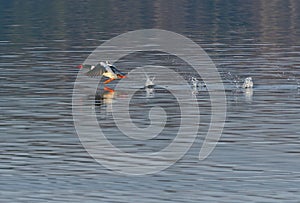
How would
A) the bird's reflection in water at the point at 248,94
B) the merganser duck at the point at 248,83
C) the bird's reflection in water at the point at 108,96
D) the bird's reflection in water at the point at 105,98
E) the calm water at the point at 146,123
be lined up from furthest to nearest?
the merganser duck at the point at 248,83
the bird's reflection in water at the point at 248,94
the bird's reflection in water at the point at 105,98
the bird's reflection in water at the point at 108,96
the calm water at the point at 146,123

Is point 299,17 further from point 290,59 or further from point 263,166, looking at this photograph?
point 263,166

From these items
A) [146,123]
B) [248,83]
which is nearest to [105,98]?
[248,83]

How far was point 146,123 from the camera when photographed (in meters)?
29.4

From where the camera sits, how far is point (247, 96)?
1379 inches

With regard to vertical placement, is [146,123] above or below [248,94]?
below

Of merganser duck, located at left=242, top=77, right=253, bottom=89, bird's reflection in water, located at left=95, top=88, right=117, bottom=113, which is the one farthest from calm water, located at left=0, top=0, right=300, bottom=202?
merganser duck, located at left=242, top=77, right=253, bottom=89

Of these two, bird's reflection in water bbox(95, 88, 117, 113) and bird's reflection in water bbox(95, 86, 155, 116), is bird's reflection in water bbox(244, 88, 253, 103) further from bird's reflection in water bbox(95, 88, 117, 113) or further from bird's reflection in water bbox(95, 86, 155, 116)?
bird's reflection in water bbox(95, 88, 117, 113)

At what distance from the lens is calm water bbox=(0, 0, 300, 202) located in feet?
68.0

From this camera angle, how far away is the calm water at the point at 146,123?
2072 centimetres

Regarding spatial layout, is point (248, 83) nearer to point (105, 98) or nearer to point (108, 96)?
point (108, 96)

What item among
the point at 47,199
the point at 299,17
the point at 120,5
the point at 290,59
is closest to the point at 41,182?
the point at 47,199

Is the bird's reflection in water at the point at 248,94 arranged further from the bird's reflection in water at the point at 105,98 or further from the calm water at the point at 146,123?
the bird's reflection in water at the point at 105,98

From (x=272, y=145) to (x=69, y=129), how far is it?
233 inches

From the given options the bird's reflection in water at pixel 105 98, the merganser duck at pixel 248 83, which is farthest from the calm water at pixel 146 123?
the merganser duck at pixel 248 83
